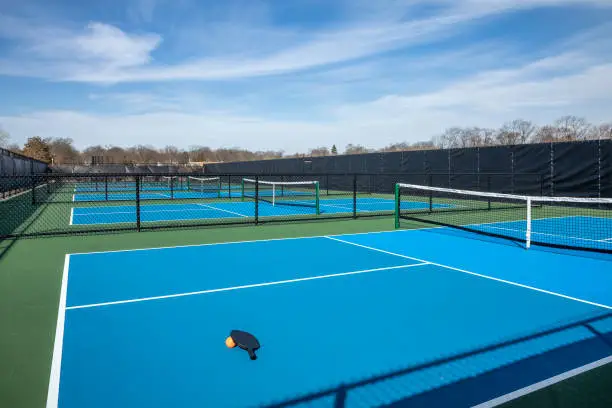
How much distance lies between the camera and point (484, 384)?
12.3ft

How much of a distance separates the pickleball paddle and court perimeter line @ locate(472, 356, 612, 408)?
75.8 inches

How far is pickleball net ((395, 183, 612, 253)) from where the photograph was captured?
1052 cm

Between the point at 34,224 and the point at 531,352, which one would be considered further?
the point at 34,224

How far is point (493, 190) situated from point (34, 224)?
19999mm

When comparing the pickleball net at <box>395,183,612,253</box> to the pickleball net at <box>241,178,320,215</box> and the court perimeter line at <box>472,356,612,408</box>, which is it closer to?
the pickleball net at <box>241,178,320,215</box>

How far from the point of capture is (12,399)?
353cm

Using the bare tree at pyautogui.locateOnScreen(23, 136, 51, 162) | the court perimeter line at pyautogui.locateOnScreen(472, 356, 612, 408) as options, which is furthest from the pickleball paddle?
the bare tree at pyautogui.locateOnScreen(23, 136, 51, 162)

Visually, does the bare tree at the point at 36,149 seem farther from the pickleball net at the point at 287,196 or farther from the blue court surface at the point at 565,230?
the blue court surface at the point at 565,230

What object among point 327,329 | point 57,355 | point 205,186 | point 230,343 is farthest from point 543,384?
point 205,186

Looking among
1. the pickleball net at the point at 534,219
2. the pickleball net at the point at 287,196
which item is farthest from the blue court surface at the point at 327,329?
the pickleball net at the point at 287,196

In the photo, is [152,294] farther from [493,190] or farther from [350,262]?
[493,190]

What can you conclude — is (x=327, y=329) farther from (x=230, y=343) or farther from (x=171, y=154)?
(x=171, y=154)

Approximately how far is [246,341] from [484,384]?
6.90 ft

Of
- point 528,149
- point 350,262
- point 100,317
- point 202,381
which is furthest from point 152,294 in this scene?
point 528,149
